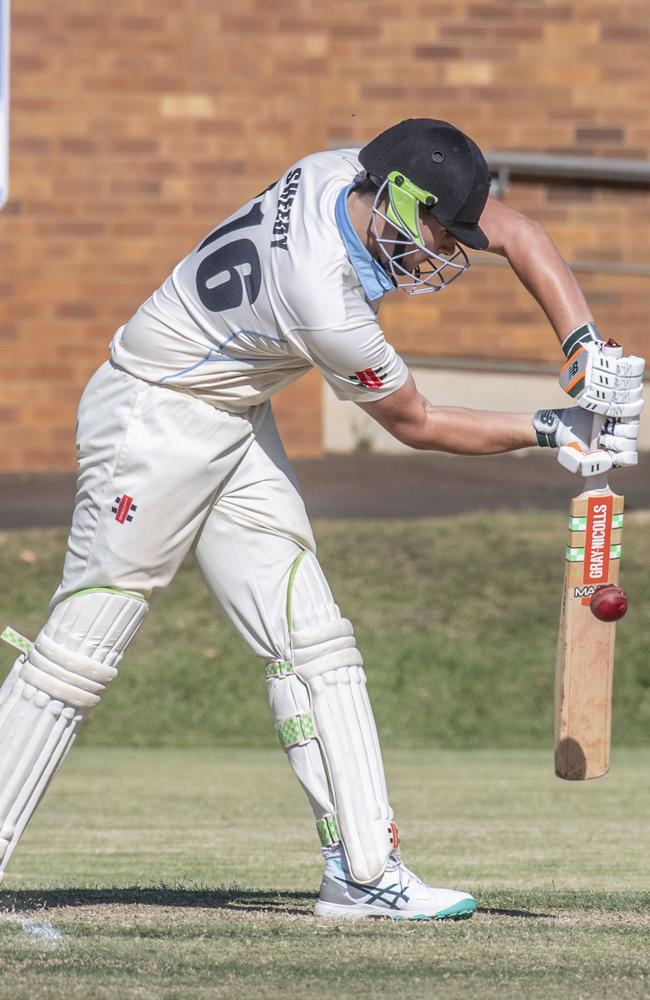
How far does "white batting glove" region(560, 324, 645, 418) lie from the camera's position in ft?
13.8

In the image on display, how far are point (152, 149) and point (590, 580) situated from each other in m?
9.94

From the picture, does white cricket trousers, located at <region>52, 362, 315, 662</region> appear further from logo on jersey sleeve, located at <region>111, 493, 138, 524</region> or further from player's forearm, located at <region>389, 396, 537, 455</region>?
player's forearm, located at <region>389, 396, 537, 455</region>

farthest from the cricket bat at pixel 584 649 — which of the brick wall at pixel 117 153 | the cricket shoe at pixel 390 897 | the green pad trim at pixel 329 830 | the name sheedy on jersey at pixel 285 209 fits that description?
the brick wall at pixel 117 153

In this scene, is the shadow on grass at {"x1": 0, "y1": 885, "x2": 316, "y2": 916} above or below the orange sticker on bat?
below

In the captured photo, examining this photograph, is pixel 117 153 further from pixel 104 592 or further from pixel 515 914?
pixel 515 914

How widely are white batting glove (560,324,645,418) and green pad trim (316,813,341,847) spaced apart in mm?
1221

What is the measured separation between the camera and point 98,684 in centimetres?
440

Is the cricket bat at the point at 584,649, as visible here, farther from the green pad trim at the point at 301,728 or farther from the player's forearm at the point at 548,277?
the green pad trim at the point at 301,728

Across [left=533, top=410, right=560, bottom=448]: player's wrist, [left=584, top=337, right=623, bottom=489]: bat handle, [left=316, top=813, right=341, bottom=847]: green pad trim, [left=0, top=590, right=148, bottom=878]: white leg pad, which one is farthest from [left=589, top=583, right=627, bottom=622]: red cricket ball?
[left=0, top=590, right=148, bottom=878]: white leg pad

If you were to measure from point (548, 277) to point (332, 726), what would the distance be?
125 centimetres

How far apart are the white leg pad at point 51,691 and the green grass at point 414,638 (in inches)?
252

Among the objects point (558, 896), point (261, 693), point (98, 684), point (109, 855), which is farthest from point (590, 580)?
point (261, 693)

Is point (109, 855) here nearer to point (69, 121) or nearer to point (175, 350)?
point (175, 350)

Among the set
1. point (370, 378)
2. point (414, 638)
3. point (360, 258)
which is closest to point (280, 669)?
point (370, 378)
